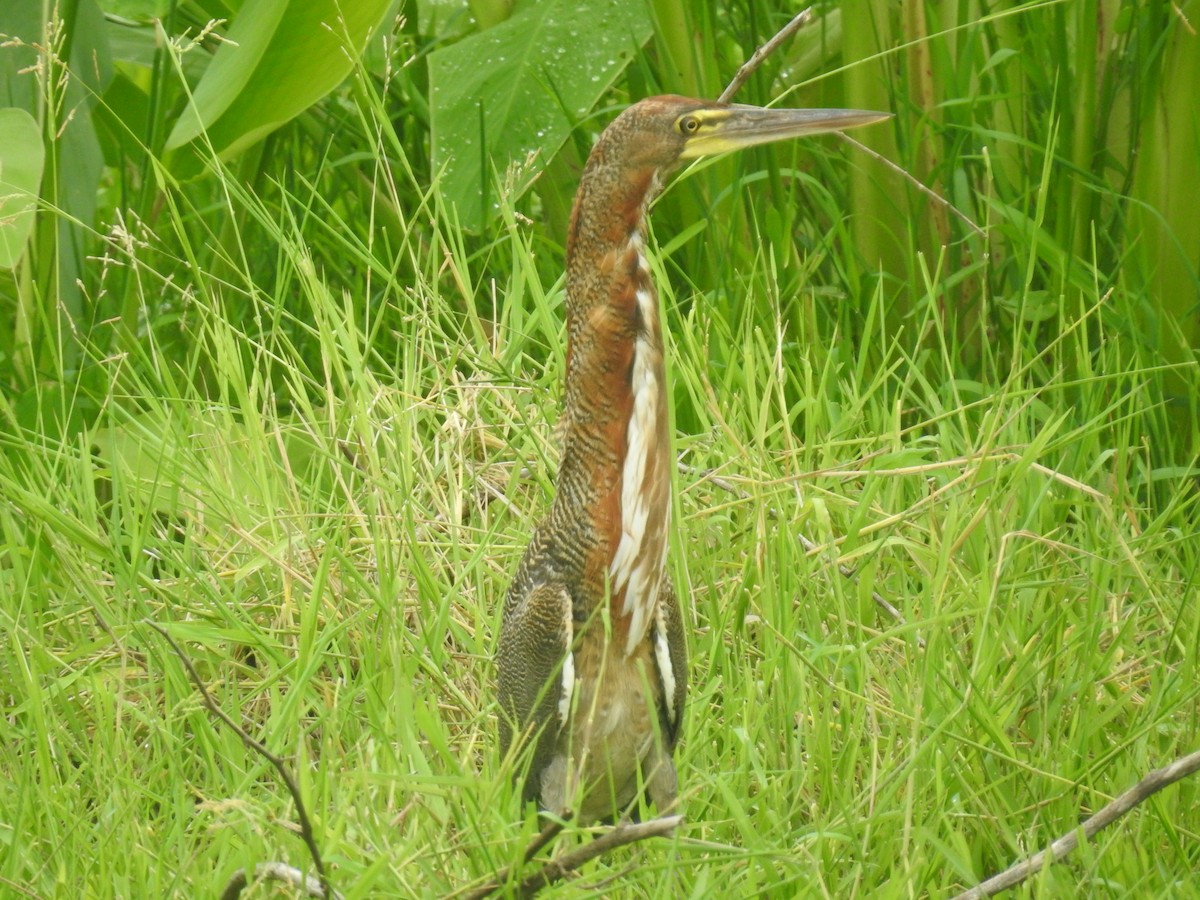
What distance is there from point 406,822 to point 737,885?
488 mm

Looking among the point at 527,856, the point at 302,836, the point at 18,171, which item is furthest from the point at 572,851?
the point at 18,171

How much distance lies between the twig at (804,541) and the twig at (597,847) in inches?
38.7

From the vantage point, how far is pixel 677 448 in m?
3.32

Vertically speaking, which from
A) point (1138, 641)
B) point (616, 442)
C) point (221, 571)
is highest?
point (616, 442)

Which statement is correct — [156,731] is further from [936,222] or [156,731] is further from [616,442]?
[936,222]

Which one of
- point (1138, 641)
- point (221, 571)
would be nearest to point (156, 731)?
point (221, 571)

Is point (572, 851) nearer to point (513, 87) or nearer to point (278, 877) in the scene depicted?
point (278, 877)

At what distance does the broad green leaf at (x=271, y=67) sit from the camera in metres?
3.20

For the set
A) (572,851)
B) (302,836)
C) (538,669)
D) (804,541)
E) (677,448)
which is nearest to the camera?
(572,851)

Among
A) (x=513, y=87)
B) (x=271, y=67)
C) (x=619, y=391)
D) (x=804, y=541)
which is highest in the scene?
(x=271, y=67)

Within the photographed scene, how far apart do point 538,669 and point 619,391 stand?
0.40 meters

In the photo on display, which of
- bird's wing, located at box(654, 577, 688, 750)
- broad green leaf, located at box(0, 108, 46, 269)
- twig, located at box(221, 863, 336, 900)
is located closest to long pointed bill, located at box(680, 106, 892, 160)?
bird's wing, located at box(654, 577, 688, 750)

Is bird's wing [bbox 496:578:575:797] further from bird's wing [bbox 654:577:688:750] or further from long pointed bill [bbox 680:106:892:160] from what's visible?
long pointed bill [bbox 680:106:892:160]

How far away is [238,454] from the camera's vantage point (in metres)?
3.27
